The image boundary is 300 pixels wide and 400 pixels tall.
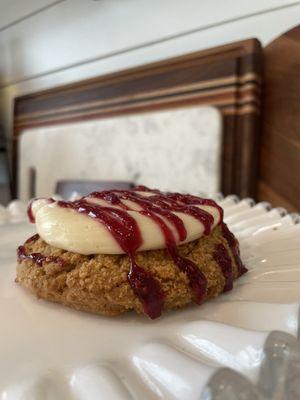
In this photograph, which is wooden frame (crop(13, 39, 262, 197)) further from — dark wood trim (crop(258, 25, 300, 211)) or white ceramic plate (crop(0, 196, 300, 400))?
white ceramic plate (crop(0, 196, 300, 400))

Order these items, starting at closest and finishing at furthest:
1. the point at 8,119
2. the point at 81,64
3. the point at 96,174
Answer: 1. the point at 96,174
2. the point at 81,64
3. the point at 8,119

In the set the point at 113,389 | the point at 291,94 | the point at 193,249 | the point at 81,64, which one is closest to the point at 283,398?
the point at 113,389

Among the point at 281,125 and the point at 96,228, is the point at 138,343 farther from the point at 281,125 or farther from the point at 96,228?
the point at 281,125

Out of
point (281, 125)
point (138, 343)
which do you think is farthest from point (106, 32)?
point (138, 343)

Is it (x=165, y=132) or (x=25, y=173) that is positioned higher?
(x=165, y=132)

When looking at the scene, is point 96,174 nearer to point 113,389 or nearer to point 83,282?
point 83,282

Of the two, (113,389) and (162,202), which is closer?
(113,389)
